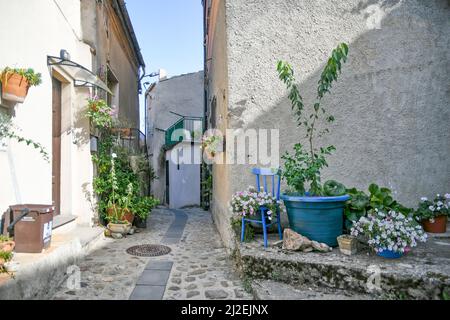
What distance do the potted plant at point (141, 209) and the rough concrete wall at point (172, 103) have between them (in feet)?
25.9

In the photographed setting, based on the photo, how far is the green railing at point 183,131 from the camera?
11727 millimetres

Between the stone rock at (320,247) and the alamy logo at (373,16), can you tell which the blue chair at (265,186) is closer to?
the stone rock at (320,247)

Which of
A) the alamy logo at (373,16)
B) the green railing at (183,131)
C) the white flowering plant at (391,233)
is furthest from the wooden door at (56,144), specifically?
the green railing at (183,131)

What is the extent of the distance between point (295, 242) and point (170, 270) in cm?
160

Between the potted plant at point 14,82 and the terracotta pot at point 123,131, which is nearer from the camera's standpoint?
the potted plant at point 14,82

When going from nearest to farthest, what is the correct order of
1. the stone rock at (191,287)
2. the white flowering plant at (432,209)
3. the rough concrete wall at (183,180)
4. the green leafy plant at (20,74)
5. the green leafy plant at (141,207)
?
the green leafy plant at (20,74) < the stone rock at (191,287) < the white flowering plant at (432,209) < the green leafy plant at (141,207) < the rough concrete wall at (183,180)

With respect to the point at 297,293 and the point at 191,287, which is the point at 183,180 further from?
the point at 297,293

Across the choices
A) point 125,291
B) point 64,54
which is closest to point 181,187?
point 64,54

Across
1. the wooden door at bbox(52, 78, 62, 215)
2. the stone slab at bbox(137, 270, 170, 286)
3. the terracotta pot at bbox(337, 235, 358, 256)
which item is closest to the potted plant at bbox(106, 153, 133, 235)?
the wooden door at bbox(52, 78, 62, 215)

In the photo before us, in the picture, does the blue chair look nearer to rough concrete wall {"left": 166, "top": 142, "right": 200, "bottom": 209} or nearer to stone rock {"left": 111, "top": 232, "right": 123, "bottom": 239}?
stone rock {"left": 111, "top": 232, "right": 123, "bottom": 239}

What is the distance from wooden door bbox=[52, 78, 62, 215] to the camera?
4972mm

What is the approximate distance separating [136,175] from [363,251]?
184 inches

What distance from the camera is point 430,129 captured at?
167 inches
